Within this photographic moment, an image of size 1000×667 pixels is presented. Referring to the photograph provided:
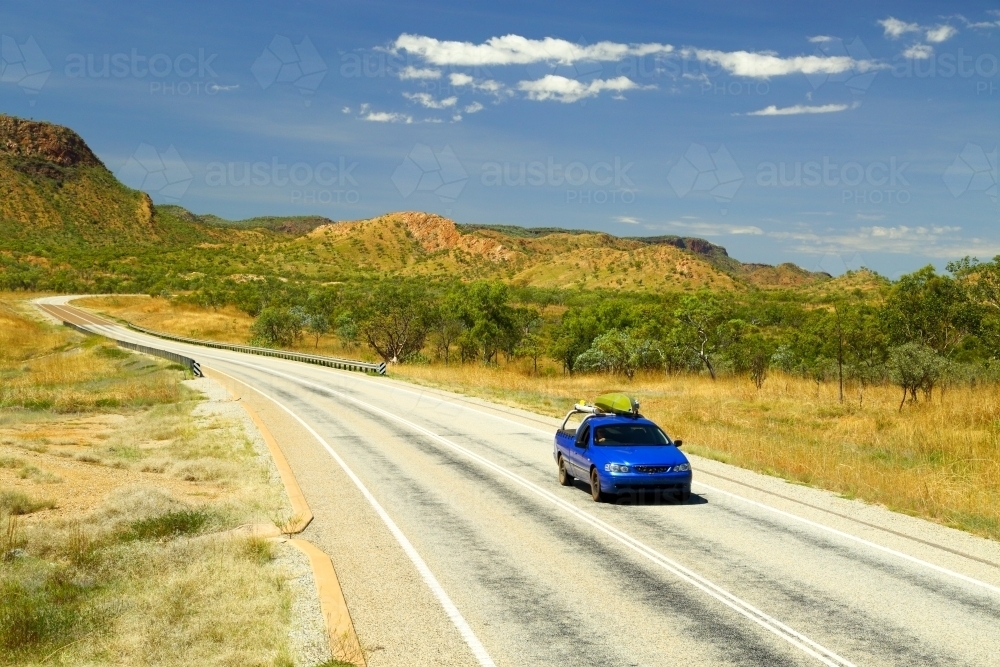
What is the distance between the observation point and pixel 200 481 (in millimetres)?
17469

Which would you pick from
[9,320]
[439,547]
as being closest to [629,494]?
[439,547]

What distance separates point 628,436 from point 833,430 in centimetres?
1605

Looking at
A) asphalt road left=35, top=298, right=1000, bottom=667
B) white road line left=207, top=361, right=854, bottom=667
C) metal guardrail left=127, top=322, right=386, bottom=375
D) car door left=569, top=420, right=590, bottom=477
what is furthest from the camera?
metal guardrail left=127, top=322, right=386, bottom=375

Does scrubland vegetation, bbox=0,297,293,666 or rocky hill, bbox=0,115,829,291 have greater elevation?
rocky hill, bbox=0,115,829,291

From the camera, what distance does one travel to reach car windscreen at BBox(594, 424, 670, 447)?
1584 centimetres

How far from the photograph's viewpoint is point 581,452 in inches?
629

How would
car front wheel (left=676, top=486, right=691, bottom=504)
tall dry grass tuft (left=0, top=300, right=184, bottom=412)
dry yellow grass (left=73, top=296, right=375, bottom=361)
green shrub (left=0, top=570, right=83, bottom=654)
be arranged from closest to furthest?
green shrub (left=0, top=570, right=83, bottom=654) < car front wheel (left=676, top=486, right=691, bottom=504) < tall dry grass tuft (left=0, top=300, right=184, bottom=412) < dry yellow grass (left=73, top=296, right=375, bottom=361)

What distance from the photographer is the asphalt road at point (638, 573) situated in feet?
26.5

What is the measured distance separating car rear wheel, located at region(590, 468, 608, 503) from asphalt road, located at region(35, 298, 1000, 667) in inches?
10.8

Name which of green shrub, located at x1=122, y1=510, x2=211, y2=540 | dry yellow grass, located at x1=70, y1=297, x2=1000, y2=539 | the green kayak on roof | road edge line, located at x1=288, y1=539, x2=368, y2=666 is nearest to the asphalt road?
road edge line, located at x1=288, y1=539, x2=368, y2=666

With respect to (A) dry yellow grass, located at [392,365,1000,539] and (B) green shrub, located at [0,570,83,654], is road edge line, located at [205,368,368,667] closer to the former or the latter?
(B) green shrub, located at [0,570,83,654]

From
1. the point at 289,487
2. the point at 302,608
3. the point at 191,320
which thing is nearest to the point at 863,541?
the point at 302,608

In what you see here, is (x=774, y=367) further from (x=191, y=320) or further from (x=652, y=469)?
(x=191, y=320)

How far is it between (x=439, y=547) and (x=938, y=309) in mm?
37688
